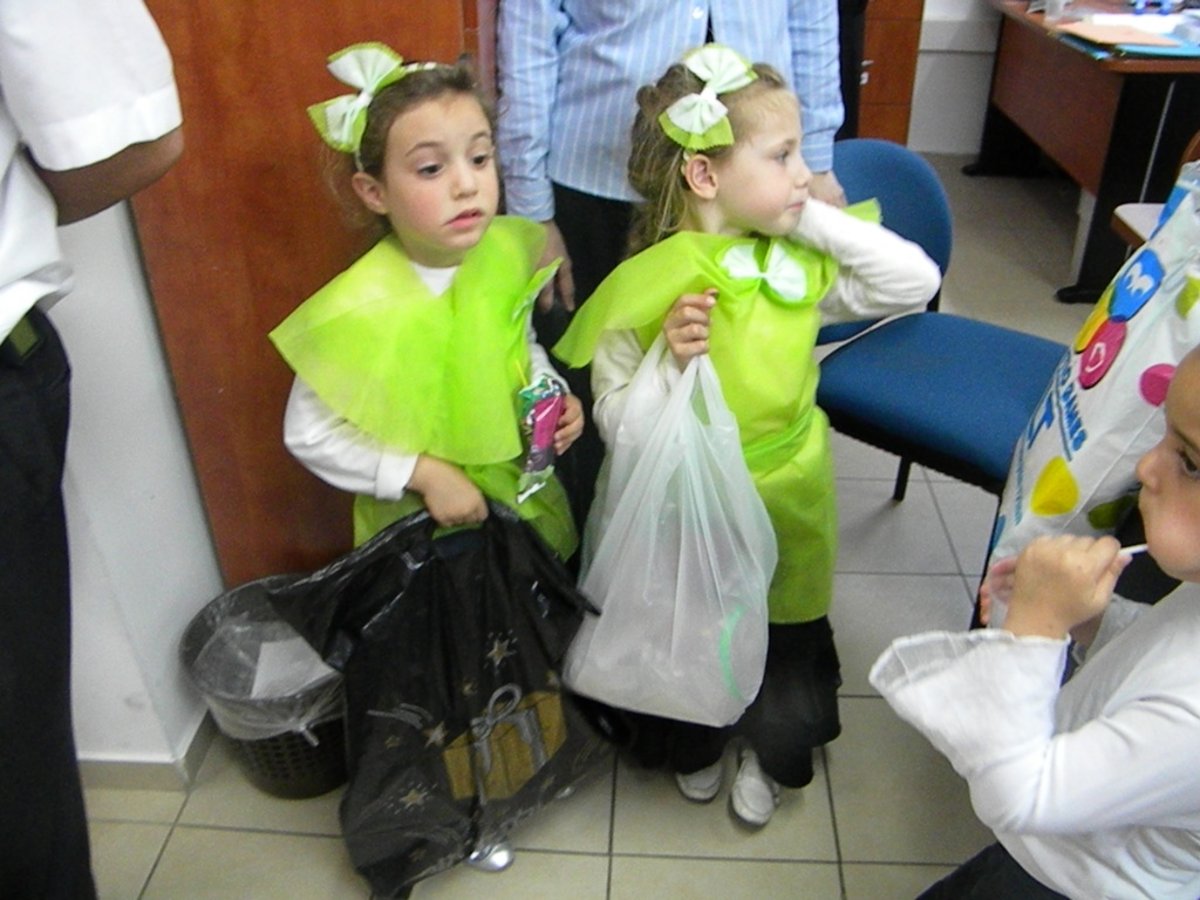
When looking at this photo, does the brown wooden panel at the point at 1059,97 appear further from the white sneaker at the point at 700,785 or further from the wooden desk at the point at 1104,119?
the white sneaker at the point at 700,785

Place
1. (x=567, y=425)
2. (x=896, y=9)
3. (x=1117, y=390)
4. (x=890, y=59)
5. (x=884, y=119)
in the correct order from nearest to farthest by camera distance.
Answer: (x=1117, y=390) < (x=567, y=425) < (x=896, y=9) < (x=890, y=59) < (x=884, y=119)

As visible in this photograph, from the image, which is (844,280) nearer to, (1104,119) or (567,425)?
(567,425)

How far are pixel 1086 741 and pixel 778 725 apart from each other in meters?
0.74

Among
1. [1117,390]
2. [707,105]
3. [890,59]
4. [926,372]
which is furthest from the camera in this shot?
[890,59]

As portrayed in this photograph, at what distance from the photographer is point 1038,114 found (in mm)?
3809

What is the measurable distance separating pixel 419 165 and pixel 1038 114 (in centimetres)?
340

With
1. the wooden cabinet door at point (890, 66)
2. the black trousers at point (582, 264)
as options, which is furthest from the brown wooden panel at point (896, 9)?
the black trousers at point (582, 264)

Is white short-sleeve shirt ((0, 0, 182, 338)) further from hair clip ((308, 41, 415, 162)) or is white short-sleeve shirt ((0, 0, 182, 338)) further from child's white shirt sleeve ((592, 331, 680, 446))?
child's white shirt sleeve ((592, 331, 680, 446))

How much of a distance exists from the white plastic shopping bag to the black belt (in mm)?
659

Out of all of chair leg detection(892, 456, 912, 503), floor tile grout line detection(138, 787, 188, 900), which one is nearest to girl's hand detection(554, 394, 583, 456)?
floor tile grout line detection(138, 787, 188, 900)

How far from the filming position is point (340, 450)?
1225 millimetres

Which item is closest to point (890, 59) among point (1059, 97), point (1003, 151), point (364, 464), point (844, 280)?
point (1003, 151)

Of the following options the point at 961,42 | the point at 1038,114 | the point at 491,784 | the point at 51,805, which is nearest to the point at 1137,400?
the point at 491,784

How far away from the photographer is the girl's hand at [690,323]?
47.9 inches
